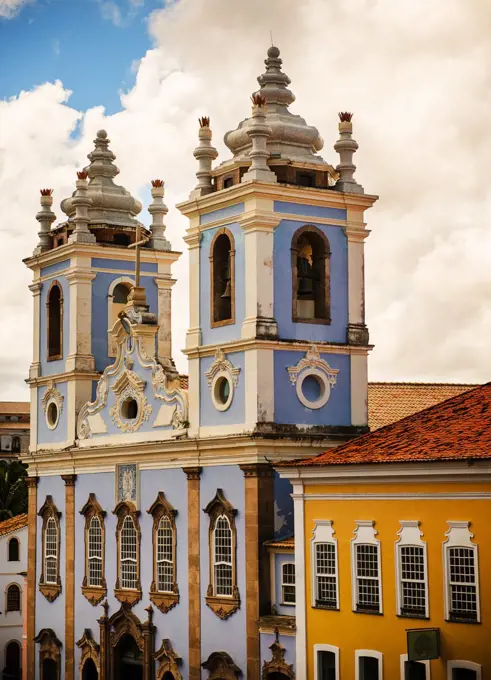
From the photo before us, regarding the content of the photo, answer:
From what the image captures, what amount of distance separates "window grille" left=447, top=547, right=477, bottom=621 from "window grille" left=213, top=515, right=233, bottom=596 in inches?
335

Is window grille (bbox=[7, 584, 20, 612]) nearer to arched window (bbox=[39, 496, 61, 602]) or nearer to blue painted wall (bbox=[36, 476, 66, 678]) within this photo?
blue painted wall (bbox=[36, 476, 66, 678])

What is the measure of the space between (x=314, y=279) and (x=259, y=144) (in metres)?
3.86

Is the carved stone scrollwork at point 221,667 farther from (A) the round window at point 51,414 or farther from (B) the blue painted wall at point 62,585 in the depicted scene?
(A) the round window at point 51,414

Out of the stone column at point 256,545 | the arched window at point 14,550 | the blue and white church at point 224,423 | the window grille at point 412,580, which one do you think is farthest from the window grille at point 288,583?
the arched window at point 14,550

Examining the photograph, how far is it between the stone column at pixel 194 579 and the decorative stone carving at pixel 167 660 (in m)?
0.58

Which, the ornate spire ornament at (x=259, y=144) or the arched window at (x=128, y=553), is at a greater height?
the ornate spire ornament at (x=259, y=144)

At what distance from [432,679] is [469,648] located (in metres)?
1.17

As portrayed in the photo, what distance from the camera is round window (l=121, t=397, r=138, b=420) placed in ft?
142

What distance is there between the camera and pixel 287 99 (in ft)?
134

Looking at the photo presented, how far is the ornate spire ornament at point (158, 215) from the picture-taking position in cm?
4784

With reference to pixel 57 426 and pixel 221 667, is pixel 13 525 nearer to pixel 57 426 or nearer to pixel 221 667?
pixel 57 426

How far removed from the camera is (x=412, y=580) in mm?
31719

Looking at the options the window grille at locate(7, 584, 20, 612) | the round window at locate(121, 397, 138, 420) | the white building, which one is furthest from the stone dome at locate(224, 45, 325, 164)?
the window grille at locate(7, 584, 20, 612)

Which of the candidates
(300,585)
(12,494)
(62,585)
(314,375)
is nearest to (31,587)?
(62,585)
